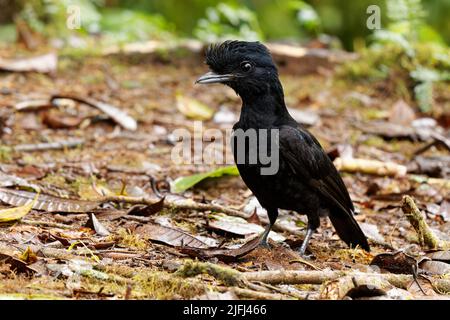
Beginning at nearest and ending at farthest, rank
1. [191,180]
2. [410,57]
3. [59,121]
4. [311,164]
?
[311,164], [191,180], [59,121], [410,57]

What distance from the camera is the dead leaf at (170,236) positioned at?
4180mm

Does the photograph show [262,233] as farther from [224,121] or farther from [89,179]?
[224,121]

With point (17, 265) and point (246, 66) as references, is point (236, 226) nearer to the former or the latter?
point (246, 66)

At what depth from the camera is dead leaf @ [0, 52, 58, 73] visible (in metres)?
7.93

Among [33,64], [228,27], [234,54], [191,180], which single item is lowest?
[191,180]

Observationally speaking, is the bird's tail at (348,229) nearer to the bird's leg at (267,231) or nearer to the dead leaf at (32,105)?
the bird's leg at (267,231)

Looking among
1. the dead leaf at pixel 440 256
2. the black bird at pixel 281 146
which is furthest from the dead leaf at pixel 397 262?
the black bird at pixel 281 146

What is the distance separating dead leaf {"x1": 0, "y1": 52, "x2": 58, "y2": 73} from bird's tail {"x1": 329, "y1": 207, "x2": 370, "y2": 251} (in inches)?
172

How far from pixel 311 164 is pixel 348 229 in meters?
0.51

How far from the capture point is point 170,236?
4230 millimetres

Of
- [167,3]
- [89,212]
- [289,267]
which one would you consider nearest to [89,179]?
[89,212]

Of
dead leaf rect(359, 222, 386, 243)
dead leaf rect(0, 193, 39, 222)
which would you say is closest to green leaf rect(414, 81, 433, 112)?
dead leaf rect(359, 222, 386, 243)

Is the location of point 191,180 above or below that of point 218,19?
below

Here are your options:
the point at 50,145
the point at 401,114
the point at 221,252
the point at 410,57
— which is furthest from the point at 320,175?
the point at 410,57
